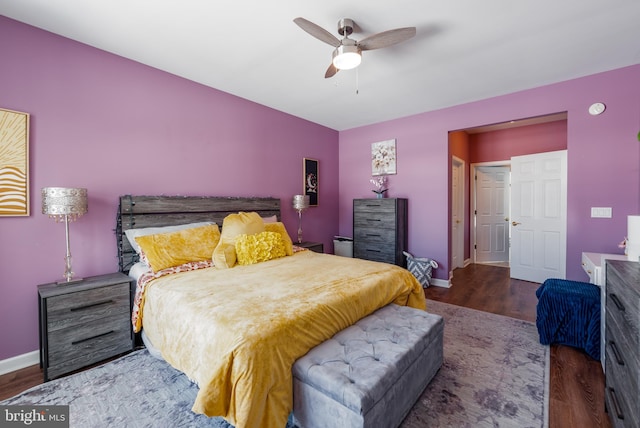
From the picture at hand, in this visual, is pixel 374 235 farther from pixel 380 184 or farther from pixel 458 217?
pixel 458 217

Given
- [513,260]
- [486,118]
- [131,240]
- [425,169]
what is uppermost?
[486,118]

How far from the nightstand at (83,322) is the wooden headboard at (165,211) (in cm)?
37

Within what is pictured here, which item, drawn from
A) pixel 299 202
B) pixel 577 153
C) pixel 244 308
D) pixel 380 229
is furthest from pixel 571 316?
pixel 299 202

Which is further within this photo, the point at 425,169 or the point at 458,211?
the point at 458,211

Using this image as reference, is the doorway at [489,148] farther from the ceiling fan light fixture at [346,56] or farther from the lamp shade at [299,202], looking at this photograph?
the ceiling fan light fixture at [346,56]

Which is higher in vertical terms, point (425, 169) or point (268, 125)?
point (268, 125)

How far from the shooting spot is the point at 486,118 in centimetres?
361

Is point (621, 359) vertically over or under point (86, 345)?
over

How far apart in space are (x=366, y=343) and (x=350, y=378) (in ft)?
1.04

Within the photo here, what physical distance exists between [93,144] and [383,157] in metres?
3.78

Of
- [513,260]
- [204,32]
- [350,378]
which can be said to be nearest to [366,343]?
[350,378]

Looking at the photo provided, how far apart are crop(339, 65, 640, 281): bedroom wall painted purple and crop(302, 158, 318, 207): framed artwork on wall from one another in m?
1.61

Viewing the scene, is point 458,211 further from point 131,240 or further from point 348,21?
point 131,240

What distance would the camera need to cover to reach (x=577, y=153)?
3.04 meters
